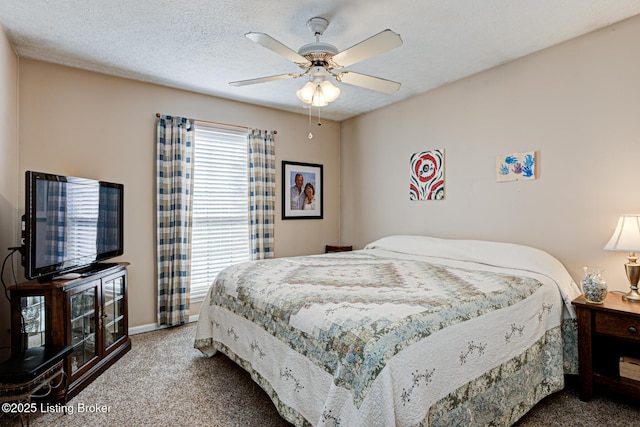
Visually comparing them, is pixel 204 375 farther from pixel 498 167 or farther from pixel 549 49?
pixel 549 49

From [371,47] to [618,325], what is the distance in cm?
223

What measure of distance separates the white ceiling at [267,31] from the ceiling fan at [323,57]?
281mm

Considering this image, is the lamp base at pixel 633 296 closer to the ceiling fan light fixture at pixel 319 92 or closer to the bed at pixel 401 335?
the bed at pixel 401 335

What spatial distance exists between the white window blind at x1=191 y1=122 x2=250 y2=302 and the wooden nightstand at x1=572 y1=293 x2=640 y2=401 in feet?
10.8

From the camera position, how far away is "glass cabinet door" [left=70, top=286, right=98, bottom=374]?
2.37 metres

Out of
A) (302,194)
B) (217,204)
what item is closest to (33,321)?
(217,204)

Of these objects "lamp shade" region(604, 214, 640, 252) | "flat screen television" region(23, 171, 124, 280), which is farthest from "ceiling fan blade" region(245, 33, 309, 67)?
"lamp shade" region(604, 214, 640, 252)

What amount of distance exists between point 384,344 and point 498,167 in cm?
247

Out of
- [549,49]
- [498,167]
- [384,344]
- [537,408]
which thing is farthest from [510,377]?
[549,49]

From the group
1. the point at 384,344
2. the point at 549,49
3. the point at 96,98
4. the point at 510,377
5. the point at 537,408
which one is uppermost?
the point at 549,49

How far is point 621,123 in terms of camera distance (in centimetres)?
244

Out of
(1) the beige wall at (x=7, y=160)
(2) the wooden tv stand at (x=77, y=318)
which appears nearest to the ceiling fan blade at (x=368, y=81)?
(2) the wooden tv stand at (x=77, y=318)

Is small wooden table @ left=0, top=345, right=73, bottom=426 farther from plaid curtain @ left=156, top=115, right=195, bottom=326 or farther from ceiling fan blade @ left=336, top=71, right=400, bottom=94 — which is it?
ceiling fan blade @ left=336, top=71, right=400, bottom=94

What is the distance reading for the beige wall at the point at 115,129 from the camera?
298cm
